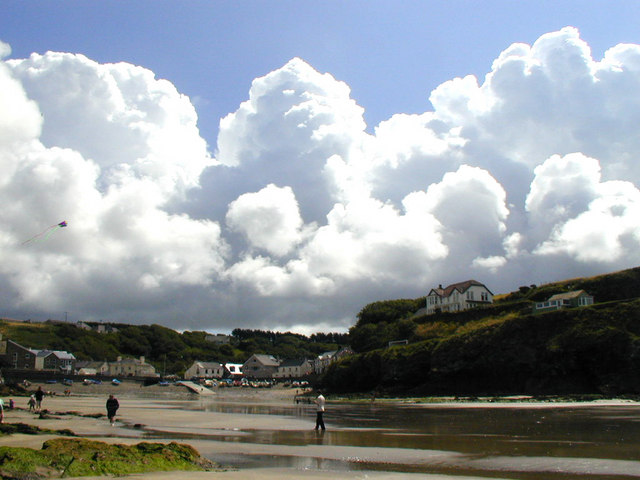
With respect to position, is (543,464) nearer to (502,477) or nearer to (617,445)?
(502,477)

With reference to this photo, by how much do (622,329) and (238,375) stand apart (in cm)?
14363

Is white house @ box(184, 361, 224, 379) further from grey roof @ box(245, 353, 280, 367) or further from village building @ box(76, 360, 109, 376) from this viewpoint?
village building @ box(76, 360, 109, 376)

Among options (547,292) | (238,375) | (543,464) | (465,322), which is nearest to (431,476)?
(543,464)

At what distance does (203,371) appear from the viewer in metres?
174

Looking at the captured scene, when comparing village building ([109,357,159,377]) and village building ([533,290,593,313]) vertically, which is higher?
village building ([533,290,593,313])

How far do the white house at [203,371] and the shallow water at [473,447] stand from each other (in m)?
152

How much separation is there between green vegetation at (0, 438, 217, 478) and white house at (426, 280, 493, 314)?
92144 mm

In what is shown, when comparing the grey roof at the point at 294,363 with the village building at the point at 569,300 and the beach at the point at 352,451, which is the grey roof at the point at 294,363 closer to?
the village building at the point at 569,300

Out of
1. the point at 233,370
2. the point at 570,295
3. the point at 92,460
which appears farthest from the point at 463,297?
the point at 233,370

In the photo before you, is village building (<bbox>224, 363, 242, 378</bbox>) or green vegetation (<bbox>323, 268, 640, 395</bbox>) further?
village building (<bbox>224, 363, 242, 378</bbox>)

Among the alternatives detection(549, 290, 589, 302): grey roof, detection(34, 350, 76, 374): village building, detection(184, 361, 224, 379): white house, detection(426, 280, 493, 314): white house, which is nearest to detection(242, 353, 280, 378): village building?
detection(184, 361, 224, 379): white house

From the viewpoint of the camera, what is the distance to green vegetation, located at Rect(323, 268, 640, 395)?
56.5 metres

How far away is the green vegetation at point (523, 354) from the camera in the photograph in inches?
2224

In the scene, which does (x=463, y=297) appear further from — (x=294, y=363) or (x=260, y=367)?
(x=260, y=367)
